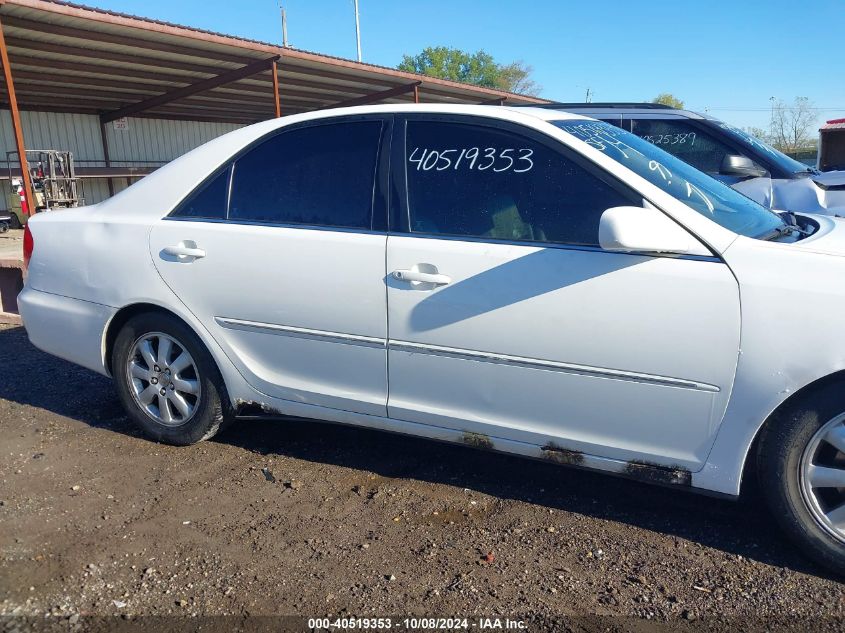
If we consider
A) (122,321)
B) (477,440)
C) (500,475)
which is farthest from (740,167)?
(122,321)

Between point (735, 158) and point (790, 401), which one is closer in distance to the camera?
point (790, 401)

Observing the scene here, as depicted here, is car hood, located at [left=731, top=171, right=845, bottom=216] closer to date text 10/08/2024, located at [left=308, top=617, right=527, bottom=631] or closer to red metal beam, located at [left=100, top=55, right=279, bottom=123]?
date text 10/08/2024, located at [left=308, top=617, right=527, bottom=631]

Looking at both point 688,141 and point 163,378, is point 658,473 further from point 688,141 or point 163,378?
point 688,141

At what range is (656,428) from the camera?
8.54 ft

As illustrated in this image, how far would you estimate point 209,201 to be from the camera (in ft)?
11.4

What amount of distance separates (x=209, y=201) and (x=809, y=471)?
113 inches

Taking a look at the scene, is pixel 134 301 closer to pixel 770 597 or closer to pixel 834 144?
pixel 770 597

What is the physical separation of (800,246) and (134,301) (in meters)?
3.05

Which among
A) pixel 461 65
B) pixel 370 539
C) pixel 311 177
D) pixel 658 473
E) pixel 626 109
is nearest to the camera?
pixel 658 473

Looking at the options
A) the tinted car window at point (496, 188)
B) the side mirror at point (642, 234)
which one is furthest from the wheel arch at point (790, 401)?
the tinted car window at point (496, 188)

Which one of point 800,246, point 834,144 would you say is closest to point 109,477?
point 800,246

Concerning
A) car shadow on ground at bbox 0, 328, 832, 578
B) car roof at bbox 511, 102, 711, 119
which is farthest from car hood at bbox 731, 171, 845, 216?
car shadow on ground at bbox 0, 328, 832, 578

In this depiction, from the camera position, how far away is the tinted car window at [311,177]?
3145mm

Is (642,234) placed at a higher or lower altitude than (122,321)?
higher
